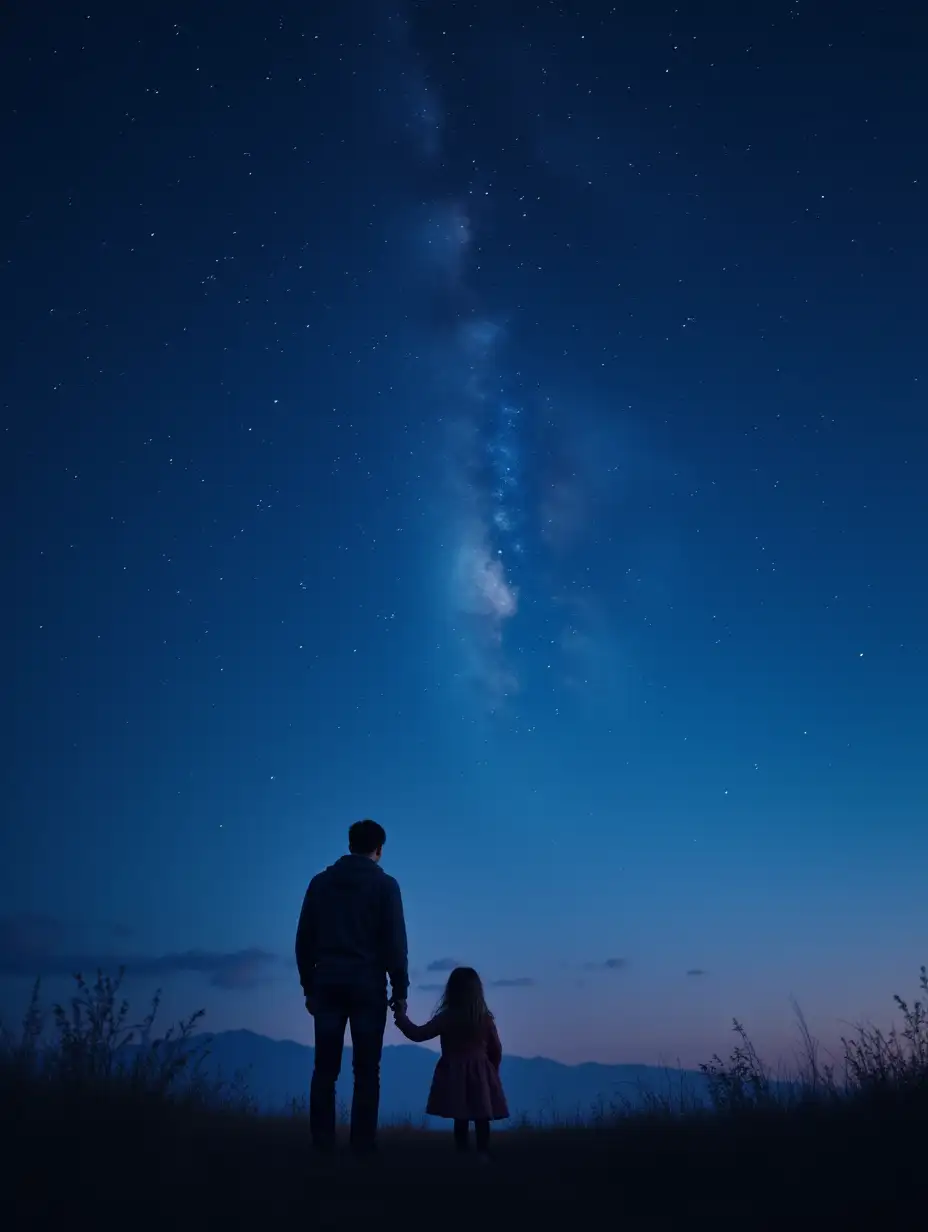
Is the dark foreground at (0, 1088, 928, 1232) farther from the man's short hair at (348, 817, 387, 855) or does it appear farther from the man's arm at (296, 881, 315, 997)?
the man's short hair at (348, 817, 387, 855)

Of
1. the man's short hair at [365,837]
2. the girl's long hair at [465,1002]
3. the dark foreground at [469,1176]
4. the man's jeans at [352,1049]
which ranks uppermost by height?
the man's short hair at [365,837]

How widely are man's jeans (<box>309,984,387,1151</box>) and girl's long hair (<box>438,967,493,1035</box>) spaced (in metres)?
1.19

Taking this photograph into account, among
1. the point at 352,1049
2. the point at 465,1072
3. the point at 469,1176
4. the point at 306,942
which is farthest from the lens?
the point at 465,1072

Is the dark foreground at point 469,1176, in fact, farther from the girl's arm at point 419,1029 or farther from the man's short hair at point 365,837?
the man's short hair at point 365,837

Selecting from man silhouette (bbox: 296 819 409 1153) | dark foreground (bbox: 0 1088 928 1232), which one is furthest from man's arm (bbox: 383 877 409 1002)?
dark foreground (bbox: 0 1088 928 1232)

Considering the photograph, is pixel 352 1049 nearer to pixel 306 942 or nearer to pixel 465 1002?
pixel 306 942

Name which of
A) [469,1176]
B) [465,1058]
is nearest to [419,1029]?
[465,1058]

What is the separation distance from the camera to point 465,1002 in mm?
8312

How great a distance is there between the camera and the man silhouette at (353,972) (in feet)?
22.8

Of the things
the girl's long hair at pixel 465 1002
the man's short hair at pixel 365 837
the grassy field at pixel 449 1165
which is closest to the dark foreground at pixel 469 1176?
the grassy field at pixel 449 1165

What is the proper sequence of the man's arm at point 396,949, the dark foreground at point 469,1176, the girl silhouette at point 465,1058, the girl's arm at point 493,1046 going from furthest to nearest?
the girl's arm at point 493,1046
the girl silhouette at point 465,1058
the man's arm at point 396,949
the dark foreground at point 469,1176

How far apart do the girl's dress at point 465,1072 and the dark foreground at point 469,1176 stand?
1173 mm

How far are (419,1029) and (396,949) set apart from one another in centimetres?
120

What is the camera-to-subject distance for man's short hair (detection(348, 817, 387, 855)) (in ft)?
25.1
